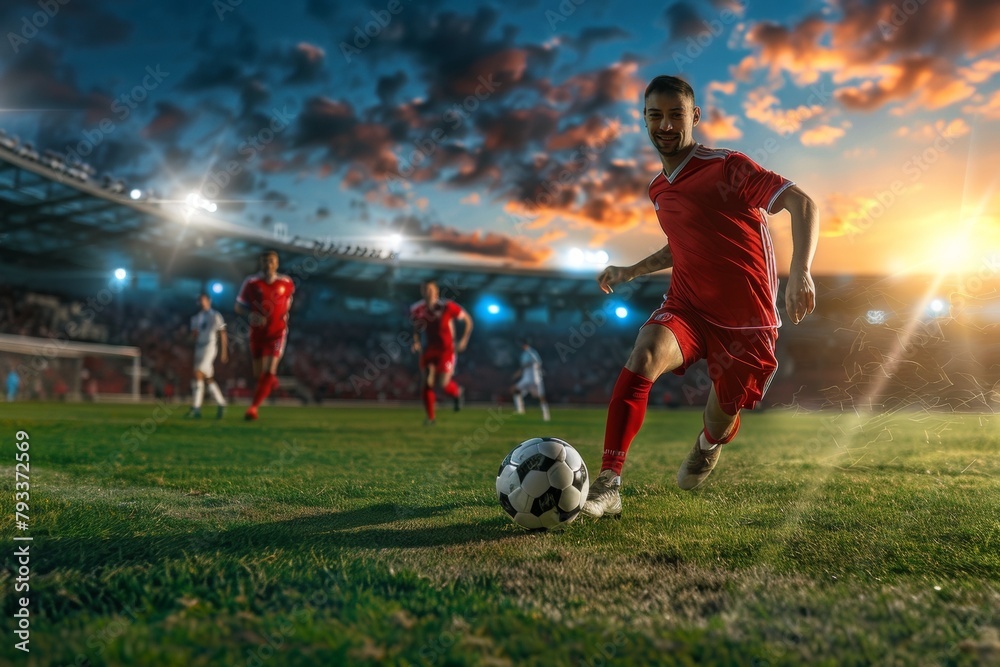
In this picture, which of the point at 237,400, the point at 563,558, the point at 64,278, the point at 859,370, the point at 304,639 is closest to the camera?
the point at 304,639

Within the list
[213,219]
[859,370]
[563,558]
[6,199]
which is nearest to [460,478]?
[563,558]

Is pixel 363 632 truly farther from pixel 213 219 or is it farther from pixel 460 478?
pixel 213 219

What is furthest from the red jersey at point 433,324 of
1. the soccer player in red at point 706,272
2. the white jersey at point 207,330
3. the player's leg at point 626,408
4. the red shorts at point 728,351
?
the player's leg at point 626,408

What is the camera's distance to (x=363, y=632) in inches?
75.5

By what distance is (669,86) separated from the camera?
12.1ft

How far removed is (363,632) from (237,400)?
108 feet

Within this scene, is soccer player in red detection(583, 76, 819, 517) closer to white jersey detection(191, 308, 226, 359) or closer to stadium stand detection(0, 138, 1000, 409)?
white jersey detection(191, 308, 226, 359)

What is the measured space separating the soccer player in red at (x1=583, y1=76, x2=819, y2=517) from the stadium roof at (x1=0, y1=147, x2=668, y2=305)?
85.9 feet

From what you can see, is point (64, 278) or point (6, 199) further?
point (64, 278)

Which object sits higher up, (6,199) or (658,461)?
(6,199)

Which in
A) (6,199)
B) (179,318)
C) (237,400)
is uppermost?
(6,199)

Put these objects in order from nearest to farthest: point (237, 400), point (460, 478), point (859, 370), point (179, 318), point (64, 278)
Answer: point (460, 478), point (859, 370), point (237, 400), point (64, 278), point (179, 318)

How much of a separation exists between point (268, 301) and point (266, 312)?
0.19m

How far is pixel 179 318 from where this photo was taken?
37.0 meters
